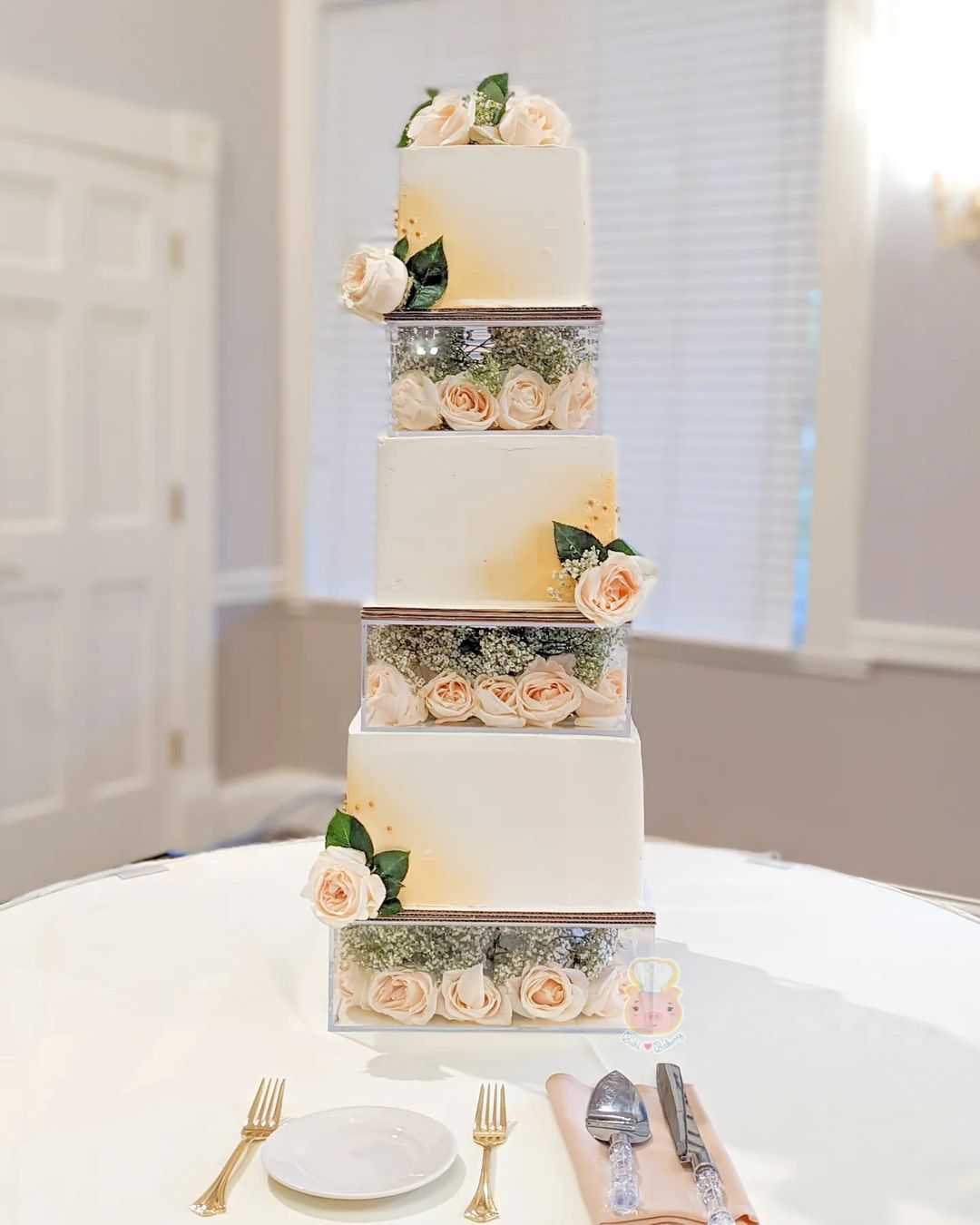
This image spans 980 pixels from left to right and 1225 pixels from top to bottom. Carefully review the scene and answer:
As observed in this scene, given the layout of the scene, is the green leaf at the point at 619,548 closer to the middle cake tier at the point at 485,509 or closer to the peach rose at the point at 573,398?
the middle cake tier at the point at 485,509

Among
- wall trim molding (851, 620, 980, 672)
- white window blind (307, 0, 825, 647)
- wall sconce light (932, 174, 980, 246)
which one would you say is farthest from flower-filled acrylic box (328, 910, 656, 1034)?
wall sconce light (932, 174, 980, 246)

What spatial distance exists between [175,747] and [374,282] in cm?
303

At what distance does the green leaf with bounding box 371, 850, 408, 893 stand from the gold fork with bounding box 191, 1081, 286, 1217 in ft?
0.85

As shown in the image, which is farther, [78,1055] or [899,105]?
[899,105]

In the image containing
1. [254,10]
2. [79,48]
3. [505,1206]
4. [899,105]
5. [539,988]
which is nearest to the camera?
[505,1206]

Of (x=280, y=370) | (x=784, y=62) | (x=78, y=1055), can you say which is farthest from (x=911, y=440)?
(x=78, y=1055)

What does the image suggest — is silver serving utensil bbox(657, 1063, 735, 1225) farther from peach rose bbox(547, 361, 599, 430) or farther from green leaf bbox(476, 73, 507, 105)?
green leaf bbox(476, 73, 507, 105)

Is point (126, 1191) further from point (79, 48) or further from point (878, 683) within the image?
point (79, 48)

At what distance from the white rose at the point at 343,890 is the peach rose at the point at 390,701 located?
15cm

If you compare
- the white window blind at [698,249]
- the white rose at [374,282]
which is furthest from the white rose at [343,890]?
the white window blind at [698,249]

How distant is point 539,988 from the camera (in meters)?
1.44

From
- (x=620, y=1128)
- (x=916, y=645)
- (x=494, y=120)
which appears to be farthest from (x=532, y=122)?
(x=916, y=645)

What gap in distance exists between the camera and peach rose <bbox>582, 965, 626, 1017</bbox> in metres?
1.46

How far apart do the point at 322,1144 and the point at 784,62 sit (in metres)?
3.25
